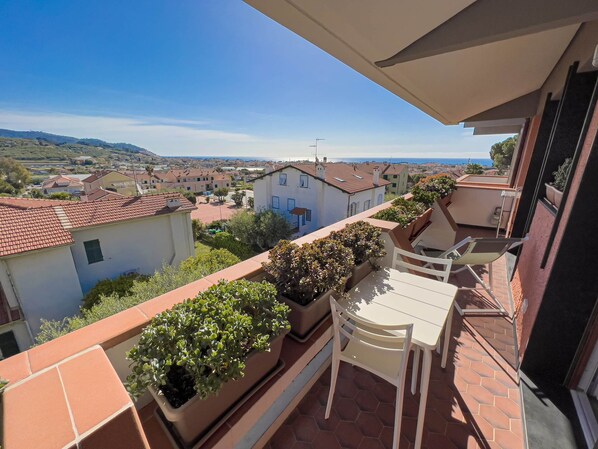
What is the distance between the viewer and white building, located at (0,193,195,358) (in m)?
7.59

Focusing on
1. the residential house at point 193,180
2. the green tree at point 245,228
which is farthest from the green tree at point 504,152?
the residential house at point 193,180

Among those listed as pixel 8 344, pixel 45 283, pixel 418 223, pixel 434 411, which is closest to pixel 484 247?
pixel 418 223

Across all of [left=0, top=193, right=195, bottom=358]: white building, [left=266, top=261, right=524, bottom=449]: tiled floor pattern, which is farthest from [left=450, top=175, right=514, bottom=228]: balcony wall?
[left=0, top=193, right=195, bottom=358]: white building

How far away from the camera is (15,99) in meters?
46.5

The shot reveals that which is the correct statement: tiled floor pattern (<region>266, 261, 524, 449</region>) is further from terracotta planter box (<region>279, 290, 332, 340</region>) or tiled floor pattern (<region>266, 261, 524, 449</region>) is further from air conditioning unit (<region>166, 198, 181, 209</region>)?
air conditioning unit (<region>166, 198, 181, 209</region>)

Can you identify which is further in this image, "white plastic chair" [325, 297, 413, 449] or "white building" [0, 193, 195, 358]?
"white building" [0, 193, 195, 358]

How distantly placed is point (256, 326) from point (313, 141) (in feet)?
55.9

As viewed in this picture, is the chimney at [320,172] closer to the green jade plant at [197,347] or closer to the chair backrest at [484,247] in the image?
the chair backrest at [484,247]

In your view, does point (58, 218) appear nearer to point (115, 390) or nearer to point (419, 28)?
point (115, 390)

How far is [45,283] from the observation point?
8.05m

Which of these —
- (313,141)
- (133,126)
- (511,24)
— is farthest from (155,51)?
(133,126)

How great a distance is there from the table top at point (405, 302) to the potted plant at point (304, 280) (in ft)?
0.81

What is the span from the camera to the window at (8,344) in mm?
7402

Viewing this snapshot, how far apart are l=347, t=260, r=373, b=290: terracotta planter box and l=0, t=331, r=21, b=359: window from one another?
437 inches
